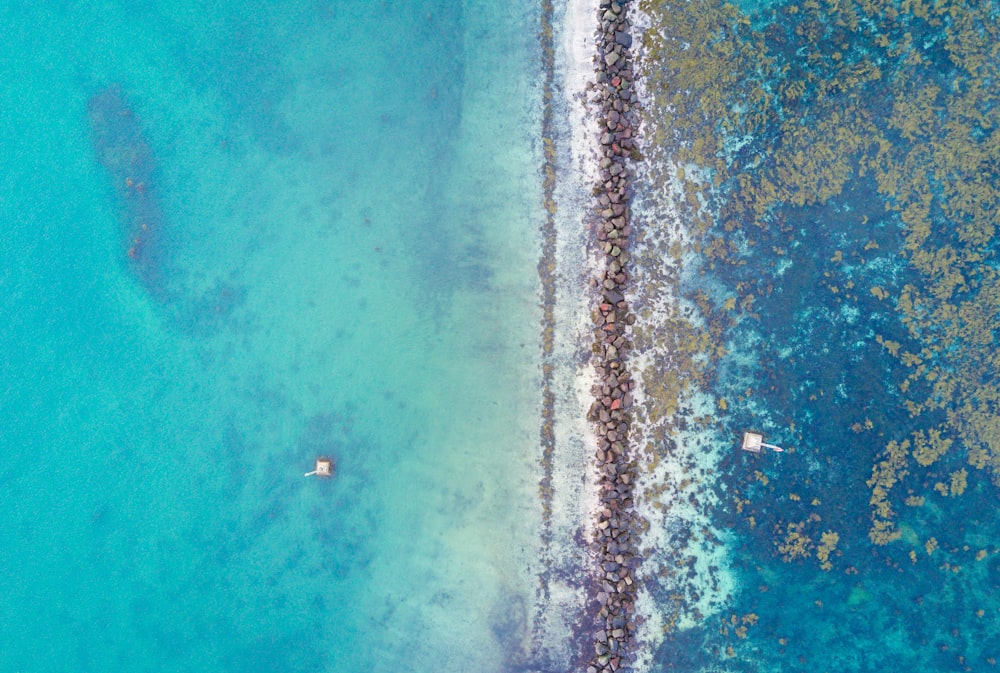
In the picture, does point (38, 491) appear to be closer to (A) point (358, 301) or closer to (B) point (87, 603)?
(B) point (87, 603)

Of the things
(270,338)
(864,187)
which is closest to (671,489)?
(864,187)

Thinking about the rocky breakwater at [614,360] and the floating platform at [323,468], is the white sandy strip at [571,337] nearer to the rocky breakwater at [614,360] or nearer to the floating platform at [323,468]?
the rocky breakwater at [614,360]

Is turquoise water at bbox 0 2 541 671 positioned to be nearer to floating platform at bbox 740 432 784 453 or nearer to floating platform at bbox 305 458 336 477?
floating platform at bbox 305 458 336 477

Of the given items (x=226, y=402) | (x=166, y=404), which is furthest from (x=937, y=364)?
(x=166, y=404)

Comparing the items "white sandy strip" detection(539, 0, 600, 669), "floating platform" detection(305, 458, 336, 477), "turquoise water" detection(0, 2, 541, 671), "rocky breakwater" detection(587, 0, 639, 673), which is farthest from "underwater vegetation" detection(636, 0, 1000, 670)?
"floating platform" detection(305, 458, 336, 477)

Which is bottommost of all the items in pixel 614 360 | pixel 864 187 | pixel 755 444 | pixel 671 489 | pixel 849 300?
pixel 671 489

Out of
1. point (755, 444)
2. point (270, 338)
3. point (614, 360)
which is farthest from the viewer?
point (270, 338)

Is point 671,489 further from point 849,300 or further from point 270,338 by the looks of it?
point 270,338
